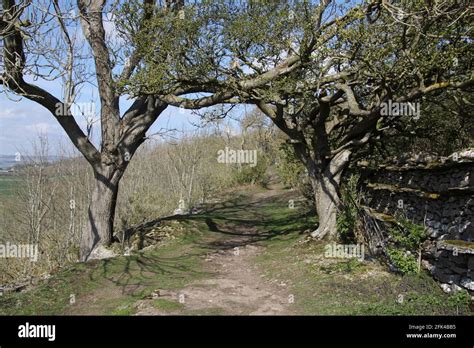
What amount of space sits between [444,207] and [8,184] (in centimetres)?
1887

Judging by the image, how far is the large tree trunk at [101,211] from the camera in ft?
40.1

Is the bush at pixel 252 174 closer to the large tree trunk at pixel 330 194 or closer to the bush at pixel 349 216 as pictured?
the large tree trunk at pixel 330 194

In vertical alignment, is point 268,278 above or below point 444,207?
below

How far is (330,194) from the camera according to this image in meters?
11.1

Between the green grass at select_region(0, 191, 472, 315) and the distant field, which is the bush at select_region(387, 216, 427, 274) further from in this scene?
the distant field

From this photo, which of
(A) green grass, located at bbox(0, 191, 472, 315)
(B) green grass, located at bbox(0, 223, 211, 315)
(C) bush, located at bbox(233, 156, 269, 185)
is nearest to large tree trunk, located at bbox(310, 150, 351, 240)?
(A) green grass, located at bbox(0, 191, 472, 315)

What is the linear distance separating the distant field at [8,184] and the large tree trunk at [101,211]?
8.37 m

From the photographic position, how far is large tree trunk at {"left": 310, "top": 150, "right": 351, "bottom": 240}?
36.1ft

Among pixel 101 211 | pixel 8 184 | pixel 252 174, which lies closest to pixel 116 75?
pixel 101 211

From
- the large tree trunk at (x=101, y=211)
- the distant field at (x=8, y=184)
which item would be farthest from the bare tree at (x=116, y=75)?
the distant field at (x=8, y=184)

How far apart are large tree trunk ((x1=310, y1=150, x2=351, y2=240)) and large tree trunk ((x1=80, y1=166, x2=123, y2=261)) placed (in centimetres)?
605

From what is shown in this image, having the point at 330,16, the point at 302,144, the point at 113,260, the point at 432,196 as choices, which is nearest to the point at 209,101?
the point at 302,144

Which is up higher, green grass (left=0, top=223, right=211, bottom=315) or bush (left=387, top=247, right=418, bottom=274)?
bush (left=387, top=247, right=418, bottom=274)

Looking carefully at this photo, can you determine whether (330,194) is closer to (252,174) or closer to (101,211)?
(101,211)
